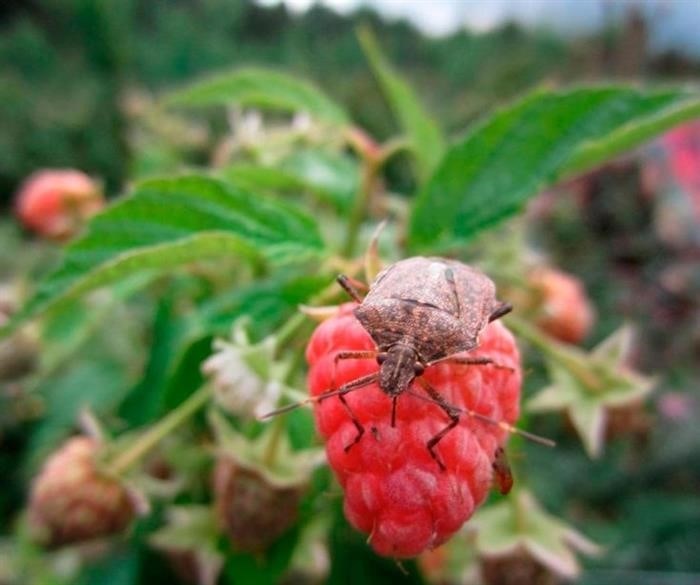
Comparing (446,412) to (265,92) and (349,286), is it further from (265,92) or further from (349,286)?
(265,92)

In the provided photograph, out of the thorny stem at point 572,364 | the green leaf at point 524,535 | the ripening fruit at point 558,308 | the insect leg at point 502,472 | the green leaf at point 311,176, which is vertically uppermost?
the green leaf at point 311,176

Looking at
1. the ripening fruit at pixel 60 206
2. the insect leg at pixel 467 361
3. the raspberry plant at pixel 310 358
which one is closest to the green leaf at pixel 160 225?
the raspberry plant at pixel 310 358

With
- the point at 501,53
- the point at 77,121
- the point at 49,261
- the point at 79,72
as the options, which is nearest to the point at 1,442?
the point at 49,261

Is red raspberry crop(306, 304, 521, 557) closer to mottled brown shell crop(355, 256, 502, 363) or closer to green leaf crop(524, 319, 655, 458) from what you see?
mottled brown shell crop(355, 256, 502, 363)

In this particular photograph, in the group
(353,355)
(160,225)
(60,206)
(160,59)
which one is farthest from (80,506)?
(160,59)

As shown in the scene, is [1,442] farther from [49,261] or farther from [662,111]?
[662,111]

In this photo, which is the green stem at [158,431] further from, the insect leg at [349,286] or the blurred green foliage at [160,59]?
the blurred green foliage at [160,59]

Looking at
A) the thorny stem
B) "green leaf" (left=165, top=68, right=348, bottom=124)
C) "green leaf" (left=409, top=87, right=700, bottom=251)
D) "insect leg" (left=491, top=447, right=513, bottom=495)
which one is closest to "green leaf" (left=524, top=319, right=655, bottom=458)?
the thorny stem
